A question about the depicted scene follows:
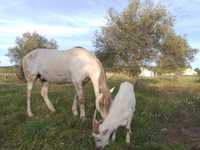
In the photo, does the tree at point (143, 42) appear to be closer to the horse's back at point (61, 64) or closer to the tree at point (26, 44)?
the horse's back at point (61, 64)

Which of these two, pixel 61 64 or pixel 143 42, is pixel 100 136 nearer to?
pixel 61 64

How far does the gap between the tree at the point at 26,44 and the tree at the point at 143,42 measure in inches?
942

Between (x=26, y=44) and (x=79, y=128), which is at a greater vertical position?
(x=26, y=44)

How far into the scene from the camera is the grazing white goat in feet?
20.8

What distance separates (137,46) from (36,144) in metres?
20.2

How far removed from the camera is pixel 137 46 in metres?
26.0

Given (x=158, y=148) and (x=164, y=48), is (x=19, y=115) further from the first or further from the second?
(x=164, y=48)

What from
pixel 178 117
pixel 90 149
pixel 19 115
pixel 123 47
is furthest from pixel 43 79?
pixel 123 47

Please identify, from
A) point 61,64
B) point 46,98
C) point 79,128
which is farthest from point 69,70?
point 79,128

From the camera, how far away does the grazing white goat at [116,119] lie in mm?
6328

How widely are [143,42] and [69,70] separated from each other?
18.2 m

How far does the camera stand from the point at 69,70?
838cm

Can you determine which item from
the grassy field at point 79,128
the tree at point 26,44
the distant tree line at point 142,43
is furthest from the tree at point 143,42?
the tree at point 26,44

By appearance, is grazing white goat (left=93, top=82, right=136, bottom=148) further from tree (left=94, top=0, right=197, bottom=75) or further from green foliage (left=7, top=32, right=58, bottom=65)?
green foliage (left=7, top=32, right=58, bottom=65)
